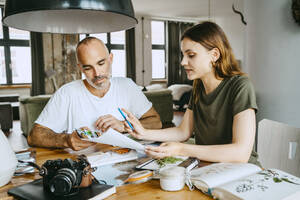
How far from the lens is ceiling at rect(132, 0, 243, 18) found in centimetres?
743

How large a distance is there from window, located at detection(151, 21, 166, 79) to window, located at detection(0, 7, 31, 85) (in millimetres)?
4216

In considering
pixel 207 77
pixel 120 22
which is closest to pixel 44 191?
pixel 120 22

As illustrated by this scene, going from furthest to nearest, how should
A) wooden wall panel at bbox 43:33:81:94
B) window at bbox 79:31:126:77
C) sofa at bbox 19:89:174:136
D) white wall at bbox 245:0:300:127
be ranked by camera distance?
1. window at bbox 79:31:126:77
2. wooden wall panel at bbox 43:33:81:94
3. sofa at bbox 19:89:174:136
4. white wall at bbox 245:0:300:127

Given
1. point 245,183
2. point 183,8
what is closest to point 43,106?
point 245,183

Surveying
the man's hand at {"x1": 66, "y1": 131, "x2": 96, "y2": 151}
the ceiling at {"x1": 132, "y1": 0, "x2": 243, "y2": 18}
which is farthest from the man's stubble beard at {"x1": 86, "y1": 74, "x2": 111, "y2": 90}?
the ceiling at {"x1": 132, "y1": 0, "x2": 243, "y2": 18}

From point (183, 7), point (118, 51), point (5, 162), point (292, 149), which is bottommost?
point (292, 149)

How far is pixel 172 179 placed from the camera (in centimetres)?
86

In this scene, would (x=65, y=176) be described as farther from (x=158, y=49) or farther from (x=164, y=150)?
(x=158, y=49)

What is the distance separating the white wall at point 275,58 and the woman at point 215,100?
1278 millimetres

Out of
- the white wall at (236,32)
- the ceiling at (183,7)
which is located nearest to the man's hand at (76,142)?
the ceiling at (183,7)

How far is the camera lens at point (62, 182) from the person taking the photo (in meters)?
0.77

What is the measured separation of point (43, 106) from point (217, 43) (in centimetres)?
378

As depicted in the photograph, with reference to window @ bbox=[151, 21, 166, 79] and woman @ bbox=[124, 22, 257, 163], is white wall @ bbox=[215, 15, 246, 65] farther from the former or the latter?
woman @ bbox=[124, 22, 257, 163]

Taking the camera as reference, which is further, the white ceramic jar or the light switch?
the light switch
